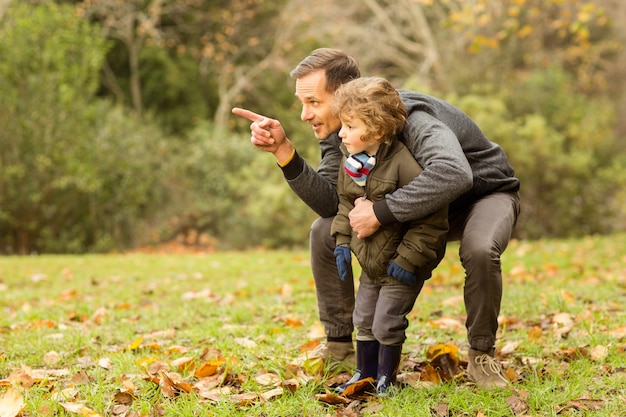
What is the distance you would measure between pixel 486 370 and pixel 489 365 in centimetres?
3

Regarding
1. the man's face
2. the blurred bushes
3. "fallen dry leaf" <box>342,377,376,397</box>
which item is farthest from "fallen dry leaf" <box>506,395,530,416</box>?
the blurred bushes

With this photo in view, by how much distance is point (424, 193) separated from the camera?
2.84m

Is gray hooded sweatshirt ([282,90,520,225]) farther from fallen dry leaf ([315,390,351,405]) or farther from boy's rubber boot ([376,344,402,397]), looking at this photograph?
fallen dry leaf ([315,390,351,405])

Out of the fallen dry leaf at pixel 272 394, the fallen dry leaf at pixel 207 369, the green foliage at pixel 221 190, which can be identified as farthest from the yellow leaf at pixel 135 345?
the green foliage at pixel 221 190

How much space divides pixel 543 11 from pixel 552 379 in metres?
Result: 14.9

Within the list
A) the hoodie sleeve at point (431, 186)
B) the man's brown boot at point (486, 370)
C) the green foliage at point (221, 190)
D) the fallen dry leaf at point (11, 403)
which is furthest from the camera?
the green foliage at point (221, 190)

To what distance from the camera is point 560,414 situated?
274 centimetres

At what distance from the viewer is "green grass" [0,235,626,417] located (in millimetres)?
2896

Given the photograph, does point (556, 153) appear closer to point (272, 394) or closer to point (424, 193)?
point (424, 193)

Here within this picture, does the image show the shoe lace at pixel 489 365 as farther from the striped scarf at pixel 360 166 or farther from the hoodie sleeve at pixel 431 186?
the striped scarf at pixel 360 166

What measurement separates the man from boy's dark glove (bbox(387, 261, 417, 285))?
17 centimetres

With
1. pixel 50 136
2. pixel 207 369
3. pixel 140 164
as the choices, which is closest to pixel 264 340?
pixel 207 369

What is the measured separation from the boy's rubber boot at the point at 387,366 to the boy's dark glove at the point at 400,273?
31cm

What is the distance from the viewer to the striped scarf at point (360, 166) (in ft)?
9.86
